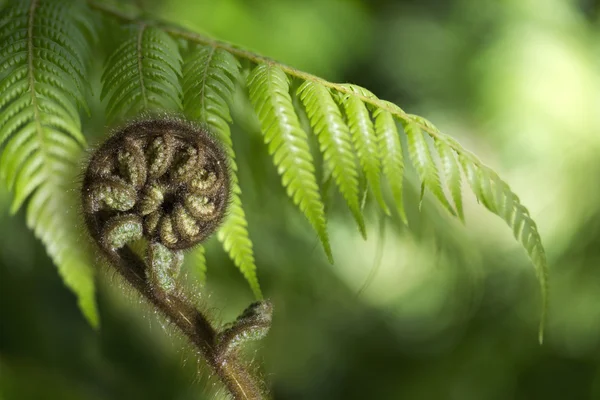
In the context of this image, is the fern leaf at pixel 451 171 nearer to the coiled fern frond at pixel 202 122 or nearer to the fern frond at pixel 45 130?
the coiled fern frond at pixel 202 122

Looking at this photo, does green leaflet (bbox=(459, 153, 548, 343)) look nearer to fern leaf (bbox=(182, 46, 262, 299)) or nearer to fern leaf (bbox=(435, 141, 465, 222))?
fern leaf (bbox=(435, 141, 465, 222))

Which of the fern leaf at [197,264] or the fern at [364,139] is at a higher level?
the fern at [364,139]

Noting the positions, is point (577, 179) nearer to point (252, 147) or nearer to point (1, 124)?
point (252, 147)

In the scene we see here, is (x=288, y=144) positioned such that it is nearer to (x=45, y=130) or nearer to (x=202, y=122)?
(x=202, y=122)

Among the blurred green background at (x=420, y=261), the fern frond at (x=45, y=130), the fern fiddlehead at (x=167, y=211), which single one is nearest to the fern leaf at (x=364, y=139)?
the fern fiddlehead at (x=167, y=211)

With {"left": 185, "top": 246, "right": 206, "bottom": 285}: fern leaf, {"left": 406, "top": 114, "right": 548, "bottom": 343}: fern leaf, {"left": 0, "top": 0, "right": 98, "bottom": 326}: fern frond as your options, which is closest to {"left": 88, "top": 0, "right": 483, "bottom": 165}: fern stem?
{"left": 406, "top": 114, "right": 548, "bottom": 343}: fern leaf

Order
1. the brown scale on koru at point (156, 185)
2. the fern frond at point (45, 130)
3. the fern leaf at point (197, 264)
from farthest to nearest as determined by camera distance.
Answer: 1. the fern leaf at point (197, 264)
2. the fern frond at point (45, 130)
3. the brown scale on koru at point (156, 185)

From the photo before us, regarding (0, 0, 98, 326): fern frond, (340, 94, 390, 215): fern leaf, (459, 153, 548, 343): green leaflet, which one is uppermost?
(0, 0, 98, 326): fern frond
